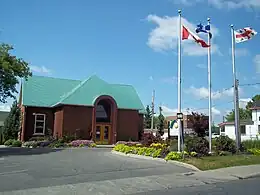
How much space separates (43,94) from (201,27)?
2513cm

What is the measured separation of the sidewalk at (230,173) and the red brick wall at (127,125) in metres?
23.8

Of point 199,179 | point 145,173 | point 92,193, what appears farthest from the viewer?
point 145,173

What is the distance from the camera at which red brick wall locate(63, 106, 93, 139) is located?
1399 inches

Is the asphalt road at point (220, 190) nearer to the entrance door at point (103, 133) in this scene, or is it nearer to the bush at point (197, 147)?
the bush at point (197, 147)

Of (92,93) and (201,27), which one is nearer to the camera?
(201,27)

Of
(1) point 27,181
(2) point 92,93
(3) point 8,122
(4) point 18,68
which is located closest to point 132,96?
(2) point 92,93

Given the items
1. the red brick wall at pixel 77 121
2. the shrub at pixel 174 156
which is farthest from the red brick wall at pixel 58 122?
the shrub at pixel 174 156

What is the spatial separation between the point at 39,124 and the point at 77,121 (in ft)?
17.3

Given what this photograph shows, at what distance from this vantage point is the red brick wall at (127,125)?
1515 inches

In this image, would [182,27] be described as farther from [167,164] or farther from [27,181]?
[27,181]

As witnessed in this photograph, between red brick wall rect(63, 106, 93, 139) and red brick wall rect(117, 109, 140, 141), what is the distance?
387cm

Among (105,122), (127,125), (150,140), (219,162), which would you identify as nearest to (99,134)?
(105,122)

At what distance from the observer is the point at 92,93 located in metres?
38.3

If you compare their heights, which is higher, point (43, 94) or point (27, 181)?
point (43, 94)
